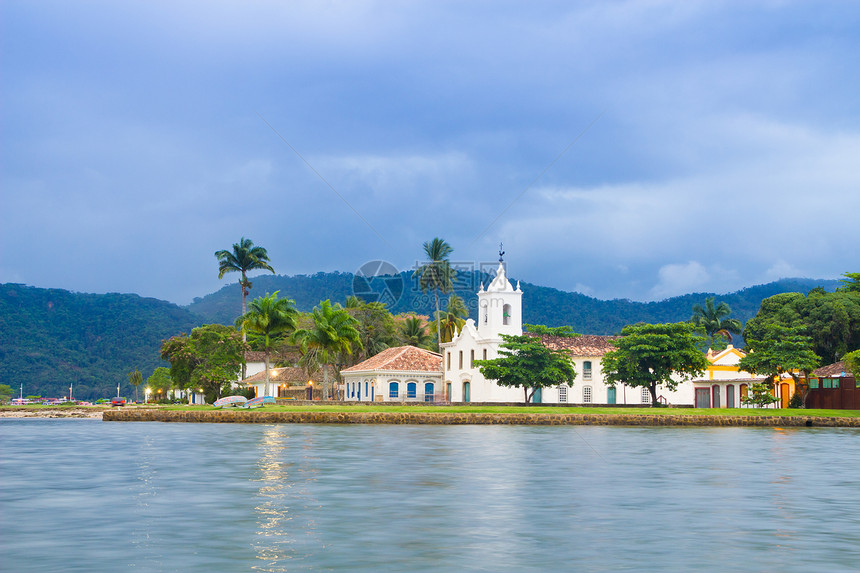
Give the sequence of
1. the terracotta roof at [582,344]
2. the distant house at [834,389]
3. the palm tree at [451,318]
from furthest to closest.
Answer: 1. the palm tree at [451,318]
2. the terracotta roof at [582,344]
3. the distant house at [834,389]

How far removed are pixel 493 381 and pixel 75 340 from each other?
9469 cm

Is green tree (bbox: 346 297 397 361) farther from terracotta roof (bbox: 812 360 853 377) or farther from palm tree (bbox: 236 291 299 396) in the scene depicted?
terracotta roof (bbox: 812 360 853 377)

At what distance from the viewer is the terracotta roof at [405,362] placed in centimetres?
7512

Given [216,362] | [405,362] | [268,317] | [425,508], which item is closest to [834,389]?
[405,362]

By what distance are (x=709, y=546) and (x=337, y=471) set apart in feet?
40.5

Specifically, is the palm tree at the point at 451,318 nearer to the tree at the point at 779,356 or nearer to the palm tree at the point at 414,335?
the palm tree at the point at 414,335

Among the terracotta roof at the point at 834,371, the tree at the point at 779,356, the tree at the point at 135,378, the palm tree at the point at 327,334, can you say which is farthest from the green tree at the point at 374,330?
the tree at the point at 135,378

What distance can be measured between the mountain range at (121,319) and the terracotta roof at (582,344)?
3832cm

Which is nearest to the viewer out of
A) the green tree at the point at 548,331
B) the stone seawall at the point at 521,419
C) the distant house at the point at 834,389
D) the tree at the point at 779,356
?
the stone seawall at the point at 521,419

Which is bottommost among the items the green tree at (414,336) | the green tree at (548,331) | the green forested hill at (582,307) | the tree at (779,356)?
the tree at (779,356)

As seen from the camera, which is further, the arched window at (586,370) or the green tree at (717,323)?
the green tree at (717,323)

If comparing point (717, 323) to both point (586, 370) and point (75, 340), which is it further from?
point (75, 340)

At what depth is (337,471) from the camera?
2366 centimetres

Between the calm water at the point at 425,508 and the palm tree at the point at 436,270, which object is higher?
the palm tree at the point at 436,270
